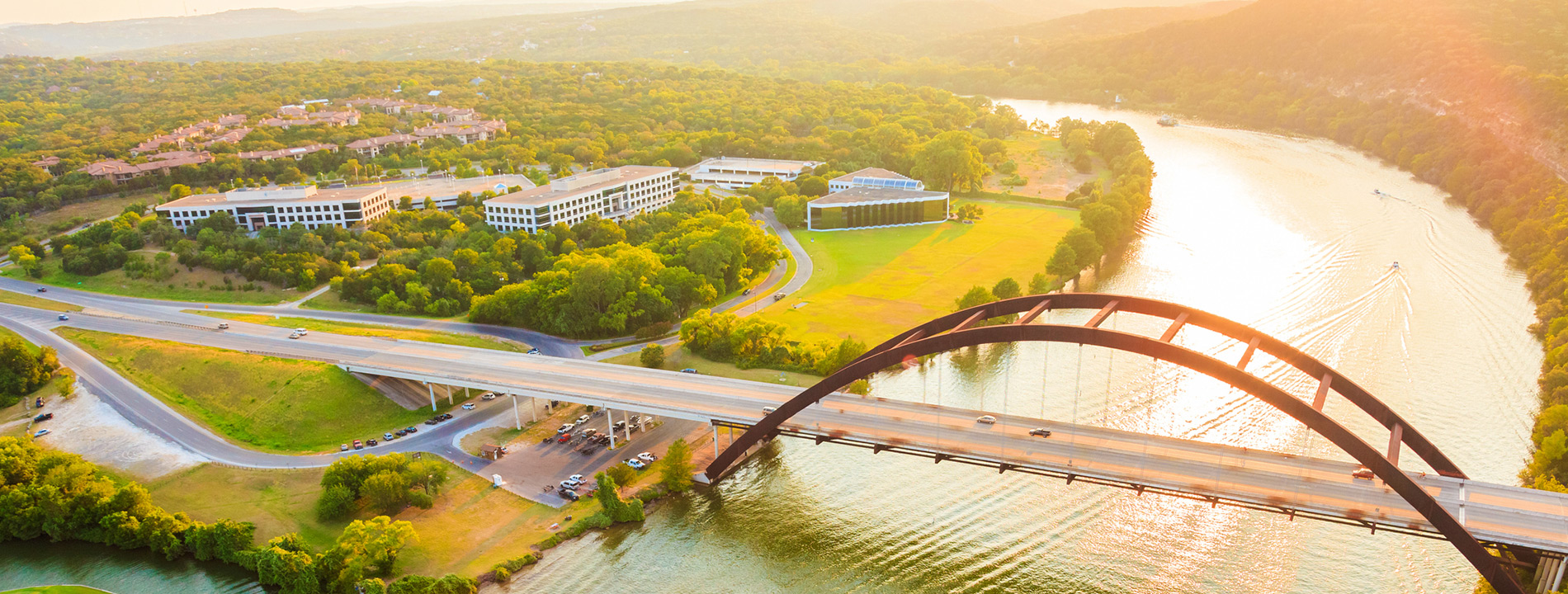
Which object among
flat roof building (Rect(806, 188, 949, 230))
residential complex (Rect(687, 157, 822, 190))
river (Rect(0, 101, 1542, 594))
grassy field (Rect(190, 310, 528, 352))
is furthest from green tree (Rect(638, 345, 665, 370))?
residential complex (Rect(687, 157, 822, 190))

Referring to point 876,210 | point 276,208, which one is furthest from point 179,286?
point 876,210

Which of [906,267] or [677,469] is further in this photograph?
[906,267]

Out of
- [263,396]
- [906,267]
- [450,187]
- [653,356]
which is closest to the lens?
[263,396]

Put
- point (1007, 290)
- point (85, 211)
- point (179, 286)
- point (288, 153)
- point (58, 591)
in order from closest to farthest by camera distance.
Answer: point (58, 591) < point (1007, 290) < point (179, 286) < point (85, 211) < point (288, 153)

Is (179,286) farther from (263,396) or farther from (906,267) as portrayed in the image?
Answer: (906,267)

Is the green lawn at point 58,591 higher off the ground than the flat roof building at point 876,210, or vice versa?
the flat roof building at point 876,210

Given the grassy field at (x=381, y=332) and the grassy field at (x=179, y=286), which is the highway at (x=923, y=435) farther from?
the grassy field at (x=179, y=286)

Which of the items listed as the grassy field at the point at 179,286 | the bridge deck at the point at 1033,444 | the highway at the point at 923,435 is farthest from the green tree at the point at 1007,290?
the grassy field at the point at 179,286
